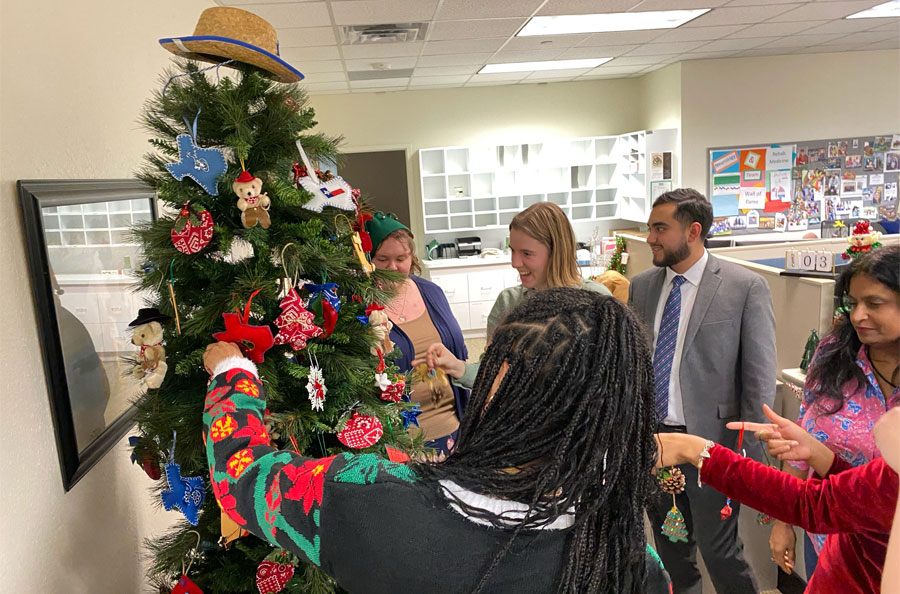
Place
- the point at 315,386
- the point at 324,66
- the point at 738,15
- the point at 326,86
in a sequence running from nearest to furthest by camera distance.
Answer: the point at 315,386 < the point at 738,15 < the point at 324,66 < the point at 326,86

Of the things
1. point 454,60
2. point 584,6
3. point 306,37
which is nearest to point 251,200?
point 584,6

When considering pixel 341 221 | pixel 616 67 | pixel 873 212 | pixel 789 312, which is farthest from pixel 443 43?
pixel 873 212

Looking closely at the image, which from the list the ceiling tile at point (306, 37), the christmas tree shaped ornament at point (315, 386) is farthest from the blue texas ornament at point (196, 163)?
the ceiling tile at point (306, 37)

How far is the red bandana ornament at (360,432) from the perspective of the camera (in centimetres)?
117

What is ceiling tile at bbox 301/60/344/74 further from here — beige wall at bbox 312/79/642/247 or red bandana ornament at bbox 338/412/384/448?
red bandana ornament at bbox 338/412/384/448

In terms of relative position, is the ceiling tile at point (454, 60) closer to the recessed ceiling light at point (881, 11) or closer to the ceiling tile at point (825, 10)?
the ceiling tile at point (825, 10)

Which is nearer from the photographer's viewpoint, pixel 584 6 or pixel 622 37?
pixel 584 6

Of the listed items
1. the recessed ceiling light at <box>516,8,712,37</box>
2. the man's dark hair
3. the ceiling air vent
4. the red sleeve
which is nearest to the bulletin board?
the recessed ceiling light at <box>516,8,712,37</box>

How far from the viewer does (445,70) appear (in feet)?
19.1

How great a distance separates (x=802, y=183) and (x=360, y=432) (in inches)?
263

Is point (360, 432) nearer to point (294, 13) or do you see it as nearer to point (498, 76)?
point (294, 13)

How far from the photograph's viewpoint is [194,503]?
111 cm

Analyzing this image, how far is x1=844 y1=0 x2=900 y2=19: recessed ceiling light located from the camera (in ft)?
14.1

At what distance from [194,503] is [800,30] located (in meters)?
5.64
